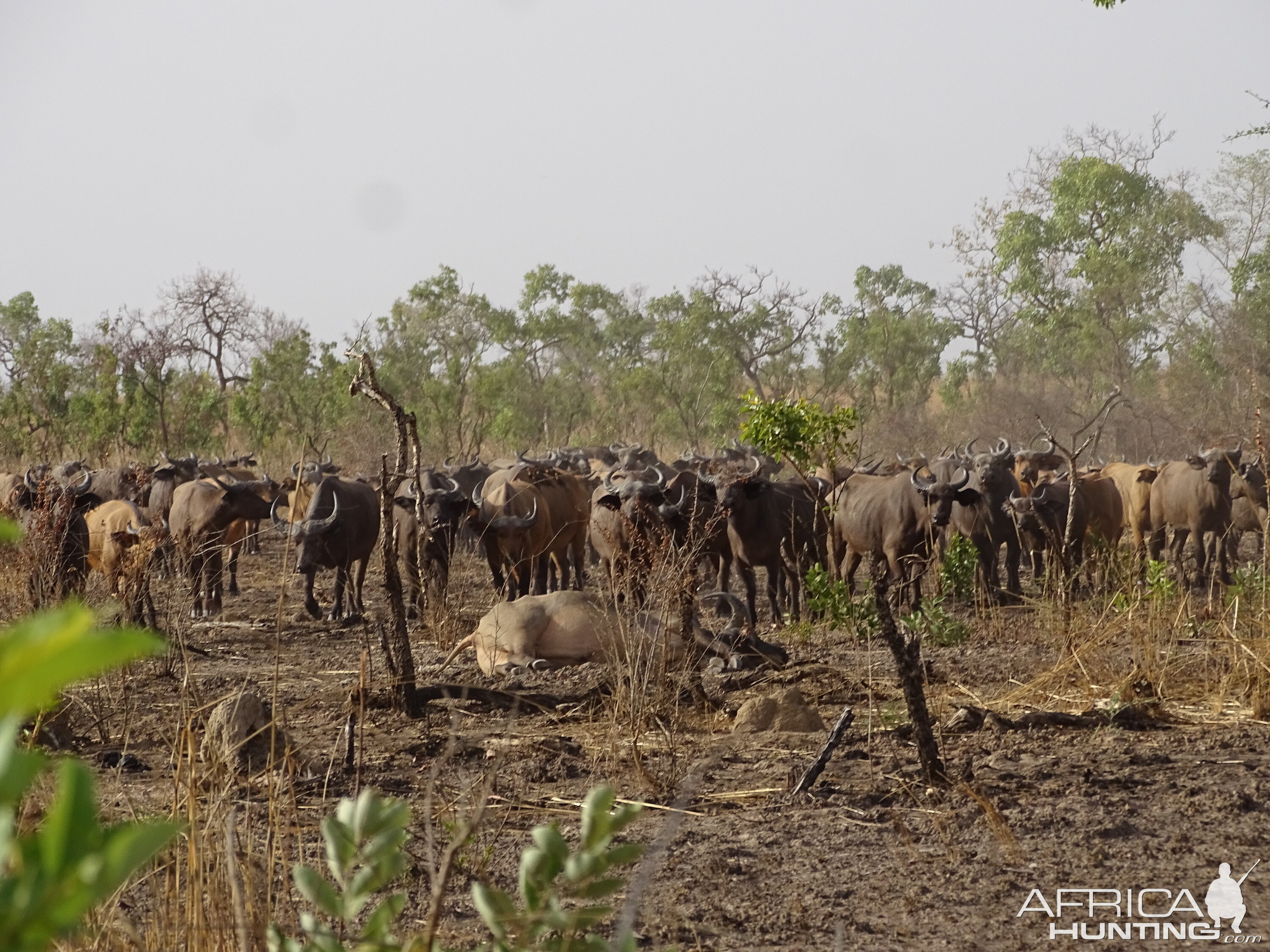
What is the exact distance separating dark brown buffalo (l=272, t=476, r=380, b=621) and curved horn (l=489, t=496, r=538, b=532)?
1.36 metres

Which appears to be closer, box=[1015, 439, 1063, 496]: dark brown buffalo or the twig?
the twig

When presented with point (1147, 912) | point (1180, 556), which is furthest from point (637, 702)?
point (1180, 556)

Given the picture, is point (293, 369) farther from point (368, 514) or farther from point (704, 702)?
point (704, 702)

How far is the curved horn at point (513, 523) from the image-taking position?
48.4ft

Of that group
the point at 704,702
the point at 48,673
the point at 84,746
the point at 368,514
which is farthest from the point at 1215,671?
the point at 368,514

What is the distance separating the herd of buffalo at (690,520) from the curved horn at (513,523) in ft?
0.08

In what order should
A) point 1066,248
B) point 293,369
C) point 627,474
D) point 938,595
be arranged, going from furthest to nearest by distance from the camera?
point 1066,248, point 293,369, point 627,474, point 938,595

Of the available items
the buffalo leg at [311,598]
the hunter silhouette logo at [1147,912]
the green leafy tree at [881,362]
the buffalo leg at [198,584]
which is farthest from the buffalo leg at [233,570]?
the green leafy tree at [881,362]

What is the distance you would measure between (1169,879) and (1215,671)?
11.2 ft

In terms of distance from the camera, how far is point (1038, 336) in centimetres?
Answer: 4934

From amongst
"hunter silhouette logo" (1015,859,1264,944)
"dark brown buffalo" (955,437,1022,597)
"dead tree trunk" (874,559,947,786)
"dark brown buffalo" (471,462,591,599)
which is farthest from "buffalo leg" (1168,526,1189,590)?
"hunter silhouette logo" (1015,859,1264,944)

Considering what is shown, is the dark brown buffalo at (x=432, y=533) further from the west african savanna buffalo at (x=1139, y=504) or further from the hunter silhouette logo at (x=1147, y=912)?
the west african savanna buffalo at (x=1139, y=504)

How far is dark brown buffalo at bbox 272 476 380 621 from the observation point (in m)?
14.1

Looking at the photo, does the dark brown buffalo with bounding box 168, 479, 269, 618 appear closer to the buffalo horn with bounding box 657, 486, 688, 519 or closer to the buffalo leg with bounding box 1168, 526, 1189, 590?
the buffalo horn with bounding box 657, 486, 688, 519
